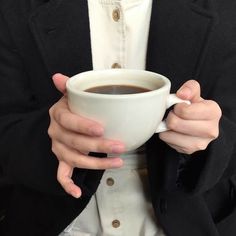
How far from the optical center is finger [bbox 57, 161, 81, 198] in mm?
529

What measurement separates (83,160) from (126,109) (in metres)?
0.11

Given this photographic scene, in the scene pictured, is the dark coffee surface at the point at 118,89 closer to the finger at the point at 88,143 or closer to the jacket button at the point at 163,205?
the finger at the point at 88,143

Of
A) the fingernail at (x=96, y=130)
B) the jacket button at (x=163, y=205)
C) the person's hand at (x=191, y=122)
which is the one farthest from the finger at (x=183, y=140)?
the jacket button at (x=163, y=205)

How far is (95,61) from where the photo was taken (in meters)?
0.77

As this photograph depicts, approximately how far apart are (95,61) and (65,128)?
0.30m

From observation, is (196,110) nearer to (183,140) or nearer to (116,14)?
(183,140)

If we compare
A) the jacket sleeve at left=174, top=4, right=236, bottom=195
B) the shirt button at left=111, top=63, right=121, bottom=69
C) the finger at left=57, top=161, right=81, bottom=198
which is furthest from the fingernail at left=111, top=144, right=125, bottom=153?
the shirt button at left=111, top=63, right=121, bottom=69

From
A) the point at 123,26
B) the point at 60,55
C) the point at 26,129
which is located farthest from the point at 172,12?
the point at 26,129

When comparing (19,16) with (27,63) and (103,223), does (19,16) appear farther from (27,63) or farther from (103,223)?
(103,223)

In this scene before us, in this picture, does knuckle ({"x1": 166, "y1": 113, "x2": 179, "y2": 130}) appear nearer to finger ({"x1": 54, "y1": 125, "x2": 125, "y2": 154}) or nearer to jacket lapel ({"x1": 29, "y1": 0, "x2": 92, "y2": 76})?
finger ({"x1": 54, "y1": 125, "x2": 125, "y2": 154})

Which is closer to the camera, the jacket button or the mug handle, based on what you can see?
the mug handle

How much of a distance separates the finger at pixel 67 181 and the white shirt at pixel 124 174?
217 millimetres

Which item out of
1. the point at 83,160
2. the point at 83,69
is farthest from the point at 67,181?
the point at 83,69

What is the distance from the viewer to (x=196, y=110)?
0.49 meters
